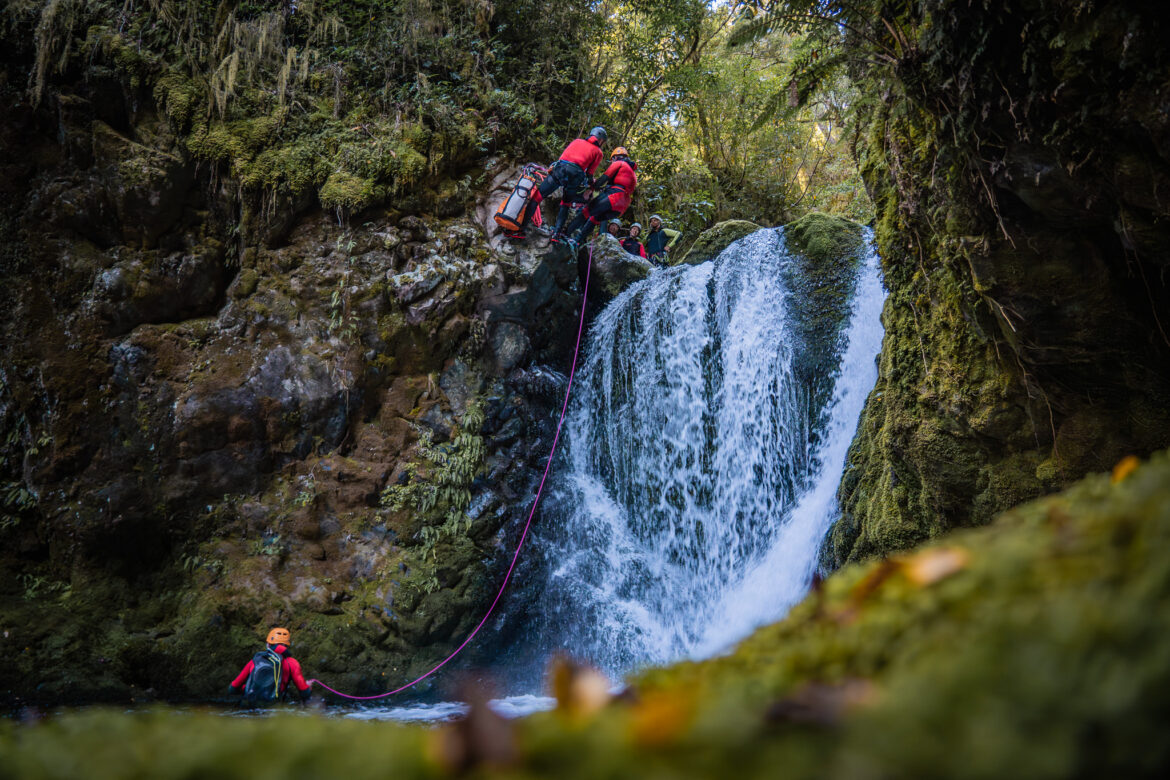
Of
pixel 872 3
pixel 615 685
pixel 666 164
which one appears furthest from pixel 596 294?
pixel 872 3

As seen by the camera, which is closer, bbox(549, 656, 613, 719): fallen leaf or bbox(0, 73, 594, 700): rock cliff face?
bbox(549, 656, 613, 719): fallen leaf

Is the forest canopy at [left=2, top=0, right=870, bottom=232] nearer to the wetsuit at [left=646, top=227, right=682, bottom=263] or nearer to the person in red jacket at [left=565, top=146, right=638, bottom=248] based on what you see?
the wetsuit at [left=646, top=227, right=682, bottom=263]

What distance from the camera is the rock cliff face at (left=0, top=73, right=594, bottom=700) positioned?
6891 millimetres

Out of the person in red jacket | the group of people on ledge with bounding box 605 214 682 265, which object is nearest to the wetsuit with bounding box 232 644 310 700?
the person in red jacket

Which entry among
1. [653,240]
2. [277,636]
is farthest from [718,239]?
[277,636]

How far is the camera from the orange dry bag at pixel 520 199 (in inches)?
337

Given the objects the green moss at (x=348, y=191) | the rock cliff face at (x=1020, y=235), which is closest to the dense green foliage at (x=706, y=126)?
the green moss at (x=348, y=191)

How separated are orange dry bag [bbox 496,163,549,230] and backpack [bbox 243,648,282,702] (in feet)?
20.1

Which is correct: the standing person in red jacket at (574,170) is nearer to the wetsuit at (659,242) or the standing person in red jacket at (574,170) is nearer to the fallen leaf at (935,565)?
the wetsuit at (659,242)

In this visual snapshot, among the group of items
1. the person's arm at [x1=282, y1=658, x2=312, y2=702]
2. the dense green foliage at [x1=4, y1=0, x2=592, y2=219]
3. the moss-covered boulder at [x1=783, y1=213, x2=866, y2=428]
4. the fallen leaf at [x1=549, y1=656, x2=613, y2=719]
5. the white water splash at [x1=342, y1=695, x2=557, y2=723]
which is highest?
the dense green foliage at [x1=4, y1=0, x2=592, y2=219]

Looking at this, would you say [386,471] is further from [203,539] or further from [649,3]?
[649,3]

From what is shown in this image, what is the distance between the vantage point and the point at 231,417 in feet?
25.2

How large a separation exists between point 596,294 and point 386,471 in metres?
4.52

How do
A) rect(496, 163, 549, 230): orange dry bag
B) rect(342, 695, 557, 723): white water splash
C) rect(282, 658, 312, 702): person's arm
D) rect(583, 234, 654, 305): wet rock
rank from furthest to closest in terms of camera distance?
rect(583, 234, 654, 305): wet rock < rect(496, 163, 549, 230): orange dry bag < rect(342, 695, 557, 723): white water splash < rect(282, 658, 312, 702): person's arm
